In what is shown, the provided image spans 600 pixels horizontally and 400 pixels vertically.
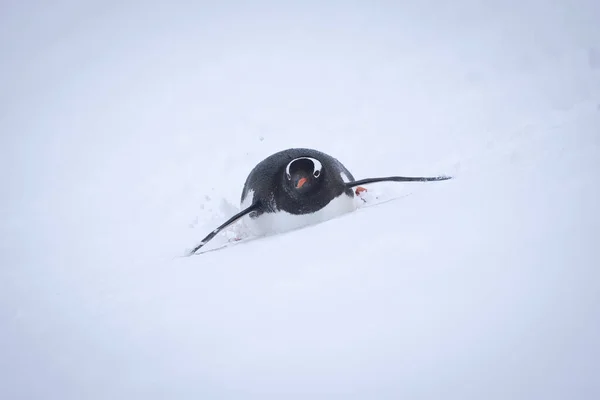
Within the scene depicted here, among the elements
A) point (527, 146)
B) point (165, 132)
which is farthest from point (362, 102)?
point (527, 146)

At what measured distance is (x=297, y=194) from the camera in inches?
121

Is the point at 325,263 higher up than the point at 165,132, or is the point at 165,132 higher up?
the point at 165,132

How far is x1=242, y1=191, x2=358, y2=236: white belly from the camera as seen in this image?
313cm

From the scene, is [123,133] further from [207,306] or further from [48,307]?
[207,306]

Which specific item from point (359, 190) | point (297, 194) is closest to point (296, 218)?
point (297, 194)

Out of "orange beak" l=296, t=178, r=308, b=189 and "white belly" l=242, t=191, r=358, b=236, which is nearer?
"orange beak" l=296, t=178, r=308, b=189

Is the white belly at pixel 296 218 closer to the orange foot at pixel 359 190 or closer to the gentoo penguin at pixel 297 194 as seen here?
the gentoo penguin at pixel 297 194

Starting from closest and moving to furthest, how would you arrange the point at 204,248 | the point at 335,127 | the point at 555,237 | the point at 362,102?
the point at 555,237 < the point at 204,248 < the point at 335,127 < the point at 362,102

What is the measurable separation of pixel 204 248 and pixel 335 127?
361 centimetres

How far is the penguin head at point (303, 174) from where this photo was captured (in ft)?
9.73

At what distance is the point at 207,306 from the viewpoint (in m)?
1.95

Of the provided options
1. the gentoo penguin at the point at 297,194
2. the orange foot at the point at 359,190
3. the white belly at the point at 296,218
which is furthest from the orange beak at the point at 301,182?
the orange foot at the point at 359,190

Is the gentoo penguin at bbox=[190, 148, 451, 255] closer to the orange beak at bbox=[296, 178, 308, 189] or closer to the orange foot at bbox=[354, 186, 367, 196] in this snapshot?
the orange beak at bbox=[296, 178, 308, 189]

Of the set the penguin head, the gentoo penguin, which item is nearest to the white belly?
the gentoo penguin
